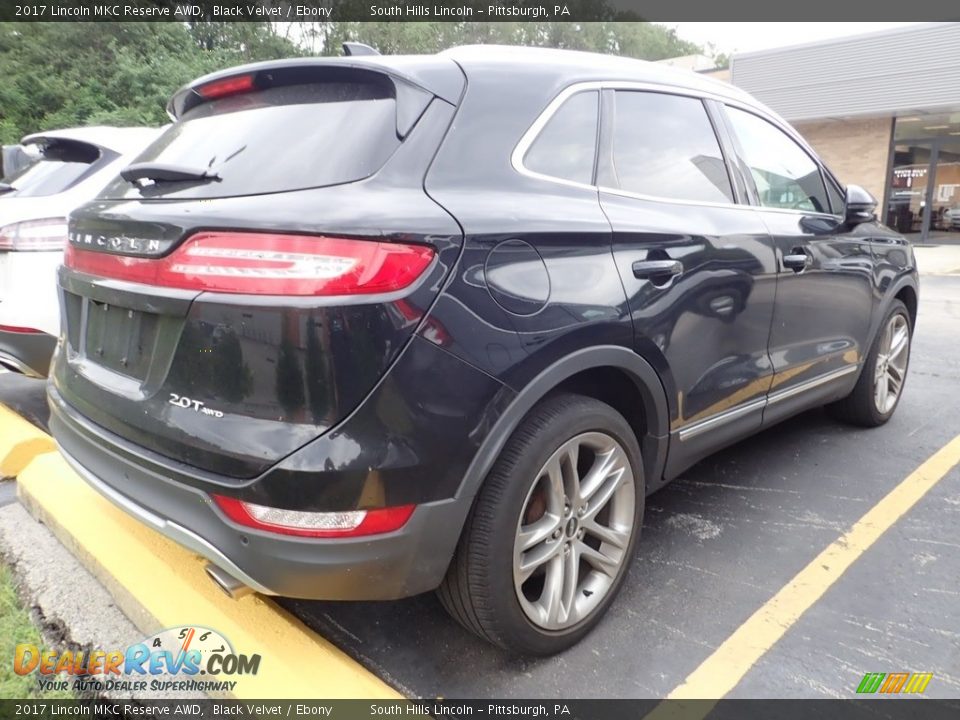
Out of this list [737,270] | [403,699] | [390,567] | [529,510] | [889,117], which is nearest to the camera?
[390,567]

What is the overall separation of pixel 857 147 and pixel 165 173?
21.5m

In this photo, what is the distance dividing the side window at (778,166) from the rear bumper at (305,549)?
2233 mm

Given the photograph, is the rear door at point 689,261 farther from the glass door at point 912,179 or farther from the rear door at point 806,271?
the glass door at point 912,179

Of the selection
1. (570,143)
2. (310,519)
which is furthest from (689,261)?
(310,519)

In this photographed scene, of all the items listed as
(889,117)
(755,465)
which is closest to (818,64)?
(889,117)

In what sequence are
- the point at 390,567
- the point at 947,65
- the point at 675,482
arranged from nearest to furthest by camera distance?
the point at 390,567, the point at 675,482, the point at 947,65

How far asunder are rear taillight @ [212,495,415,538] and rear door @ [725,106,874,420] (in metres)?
2.01

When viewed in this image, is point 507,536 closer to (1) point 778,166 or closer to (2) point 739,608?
(2) point 739,608

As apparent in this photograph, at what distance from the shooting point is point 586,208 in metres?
2.18

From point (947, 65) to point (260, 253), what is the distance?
775 inches

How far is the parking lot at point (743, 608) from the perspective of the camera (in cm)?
213

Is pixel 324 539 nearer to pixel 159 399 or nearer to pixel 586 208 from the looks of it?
pixel 159 399

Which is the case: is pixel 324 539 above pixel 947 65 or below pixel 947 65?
below

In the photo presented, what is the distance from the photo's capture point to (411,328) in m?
1.68
